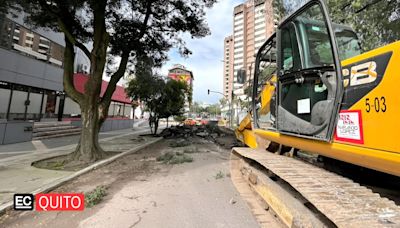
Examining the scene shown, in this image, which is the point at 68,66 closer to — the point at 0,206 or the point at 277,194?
the point at 0,206

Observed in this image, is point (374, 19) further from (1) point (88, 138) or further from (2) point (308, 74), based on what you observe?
(1) point (88, 138)

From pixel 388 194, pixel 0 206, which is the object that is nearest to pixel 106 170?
pixel 0 206

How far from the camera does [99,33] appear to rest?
8.13 meters

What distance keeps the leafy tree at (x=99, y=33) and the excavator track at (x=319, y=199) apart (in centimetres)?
662

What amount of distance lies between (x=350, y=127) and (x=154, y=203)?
11.8ft

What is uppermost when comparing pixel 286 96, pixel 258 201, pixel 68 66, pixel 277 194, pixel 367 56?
pixel 68 66

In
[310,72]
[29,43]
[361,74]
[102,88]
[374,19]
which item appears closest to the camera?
[361,74]

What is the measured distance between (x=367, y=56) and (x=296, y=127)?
1.12 meters

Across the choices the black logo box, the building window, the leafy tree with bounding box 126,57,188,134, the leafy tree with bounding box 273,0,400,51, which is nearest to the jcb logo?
the leafy tree with bounding box 273,0,400,51

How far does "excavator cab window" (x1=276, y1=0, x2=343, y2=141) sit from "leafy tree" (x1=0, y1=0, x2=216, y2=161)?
6.92 m

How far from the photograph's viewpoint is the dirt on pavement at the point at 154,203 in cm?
353

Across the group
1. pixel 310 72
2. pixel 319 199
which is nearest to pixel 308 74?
pixel 310 72

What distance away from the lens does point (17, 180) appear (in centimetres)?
544

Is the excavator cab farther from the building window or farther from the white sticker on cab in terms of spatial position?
the building window
